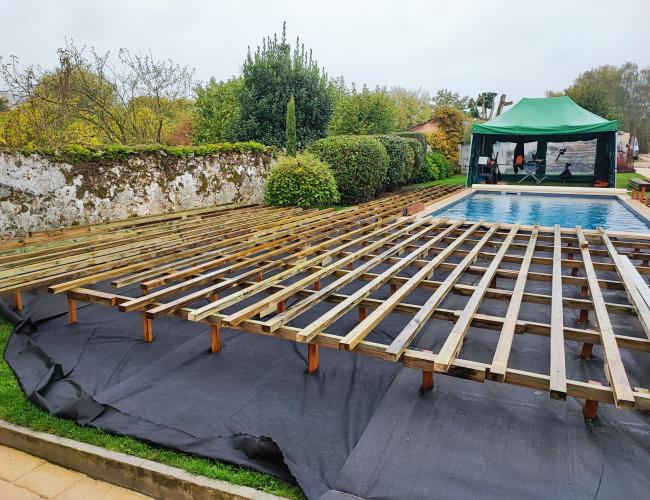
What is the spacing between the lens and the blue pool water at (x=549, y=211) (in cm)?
755

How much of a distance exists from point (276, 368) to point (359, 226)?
3.64 metres

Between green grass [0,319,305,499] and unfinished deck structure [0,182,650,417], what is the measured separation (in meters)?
0.70

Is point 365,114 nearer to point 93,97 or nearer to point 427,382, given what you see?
point 93,97

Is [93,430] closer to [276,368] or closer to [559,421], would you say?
[276,368]

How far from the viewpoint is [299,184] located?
805 cm

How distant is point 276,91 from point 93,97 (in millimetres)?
4375

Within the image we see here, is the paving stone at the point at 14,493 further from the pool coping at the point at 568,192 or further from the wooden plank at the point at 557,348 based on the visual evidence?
the pool coping at the point at 568,192

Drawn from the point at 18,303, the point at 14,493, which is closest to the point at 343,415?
the point at 14,493

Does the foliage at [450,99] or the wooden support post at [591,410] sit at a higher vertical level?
the foliage at [450,99]

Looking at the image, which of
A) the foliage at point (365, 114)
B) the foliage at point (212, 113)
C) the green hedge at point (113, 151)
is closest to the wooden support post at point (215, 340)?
the green hedge at point (113, 151)

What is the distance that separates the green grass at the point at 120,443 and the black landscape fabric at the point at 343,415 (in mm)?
40

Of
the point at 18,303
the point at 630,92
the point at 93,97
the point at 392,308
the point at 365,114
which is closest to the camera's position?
the point at 392,308

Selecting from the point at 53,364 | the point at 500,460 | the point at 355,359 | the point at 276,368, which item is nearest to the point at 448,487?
the point at 500,460

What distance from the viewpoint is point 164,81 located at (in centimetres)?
1105
